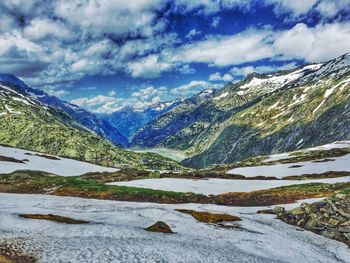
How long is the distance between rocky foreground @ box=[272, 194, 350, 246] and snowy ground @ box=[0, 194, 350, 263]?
1.42 metres

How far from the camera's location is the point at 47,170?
326 feet

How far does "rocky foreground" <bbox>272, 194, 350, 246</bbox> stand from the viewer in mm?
34812

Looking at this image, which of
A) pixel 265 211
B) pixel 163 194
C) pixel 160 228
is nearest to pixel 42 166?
pixel 163 194

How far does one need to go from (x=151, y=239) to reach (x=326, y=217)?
19337 mm

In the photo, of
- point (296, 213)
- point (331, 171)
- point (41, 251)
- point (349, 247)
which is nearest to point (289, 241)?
point (349, 247)

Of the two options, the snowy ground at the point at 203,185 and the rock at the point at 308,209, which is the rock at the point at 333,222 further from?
the snowy ground at the point at 203,185

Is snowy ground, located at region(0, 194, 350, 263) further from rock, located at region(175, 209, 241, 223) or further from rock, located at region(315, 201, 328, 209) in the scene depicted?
rock, located at region(315, 201, 328, 209)

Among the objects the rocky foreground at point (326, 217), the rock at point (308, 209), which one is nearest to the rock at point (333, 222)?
the rocky foreground at point (326, 217)

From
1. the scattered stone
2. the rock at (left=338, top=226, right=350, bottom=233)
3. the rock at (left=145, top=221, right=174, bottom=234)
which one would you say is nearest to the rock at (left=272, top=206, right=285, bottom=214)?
the rock at (left=338, top=226, right=350, bottom=233)

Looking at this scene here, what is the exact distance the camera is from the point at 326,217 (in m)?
38.0

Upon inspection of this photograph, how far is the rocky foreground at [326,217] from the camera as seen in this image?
114 feet

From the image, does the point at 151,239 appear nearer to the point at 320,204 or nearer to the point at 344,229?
the point at 344,229

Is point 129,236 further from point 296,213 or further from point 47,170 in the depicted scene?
point 47,170

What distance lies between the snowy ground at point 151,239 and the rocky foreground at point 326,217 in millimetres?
1418
